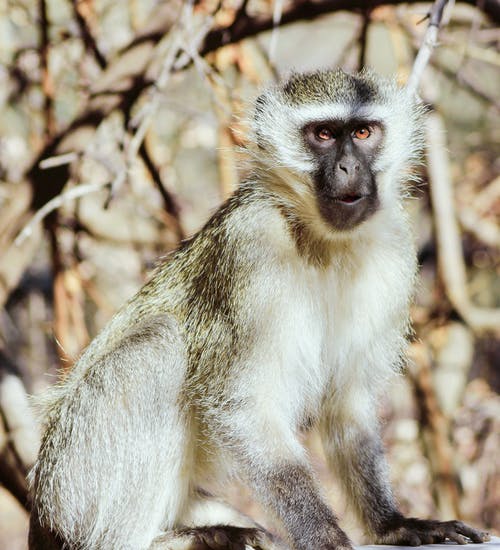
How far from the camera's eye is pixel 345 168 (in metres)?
3.03

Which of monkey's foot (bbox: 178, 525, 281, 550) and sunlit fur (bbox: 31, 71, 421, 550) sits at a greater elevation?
sunlit fur (bbox: 31, 71, 421, 550)

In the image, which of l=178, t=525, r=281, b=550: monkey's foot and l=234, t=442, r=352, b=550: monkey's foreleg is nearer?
l=234, t=442, r=352, b=550: monkey's foreleg

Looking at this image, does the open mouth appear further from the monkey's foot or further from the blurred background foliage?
the blurred background foliage

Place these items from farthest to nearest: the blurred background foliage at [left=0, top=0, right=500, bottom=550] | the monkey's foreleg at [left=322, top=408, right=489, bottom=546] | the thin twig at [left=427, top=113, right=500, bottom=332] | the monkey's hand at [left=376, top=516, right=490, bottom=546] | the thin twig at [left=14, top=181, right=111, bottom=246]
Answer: the thin twig at [left=427, top=113, right=500, bottom=332] → the blurred background foliage at [left=0, top=0, right=500, bottom=550] → the thin twig at [left=14, top=181, right=111, bottom=246] → the monkey's foreleg at [left=322, top=408, right=489, bottom=546] → the monkey's hand at [left=376, top=516, right=490, bottom=546]

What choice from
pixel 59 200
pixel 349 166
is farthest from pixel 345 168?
pixel 59 200

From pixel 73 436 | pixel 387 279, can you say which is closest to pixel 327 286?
pixel 387 279

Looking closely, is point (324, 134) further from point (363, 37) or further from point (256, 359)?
point (363, 37)

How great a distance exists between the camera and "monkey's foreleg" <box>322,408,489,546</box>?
3.32 m

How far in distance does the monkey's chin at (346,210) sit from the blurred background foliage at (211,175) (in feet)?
8.51

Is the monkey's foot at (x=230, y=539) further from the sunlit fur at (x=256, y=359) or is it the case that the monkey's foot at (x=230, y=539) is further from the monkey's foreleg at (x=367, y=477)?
the monkey's foreleg at (x=367, y=477)

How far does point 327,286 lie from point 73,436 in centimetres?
97

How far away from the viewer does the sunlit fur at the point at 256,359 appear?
10.2 feet

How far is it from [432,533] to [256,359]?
831mm

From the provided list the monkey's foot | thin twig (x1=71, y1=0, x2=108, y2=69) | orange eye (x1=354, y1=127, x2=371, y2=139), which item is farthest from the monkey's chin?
thin twig (x1=71, y1=0, x2=108, y2=69)
